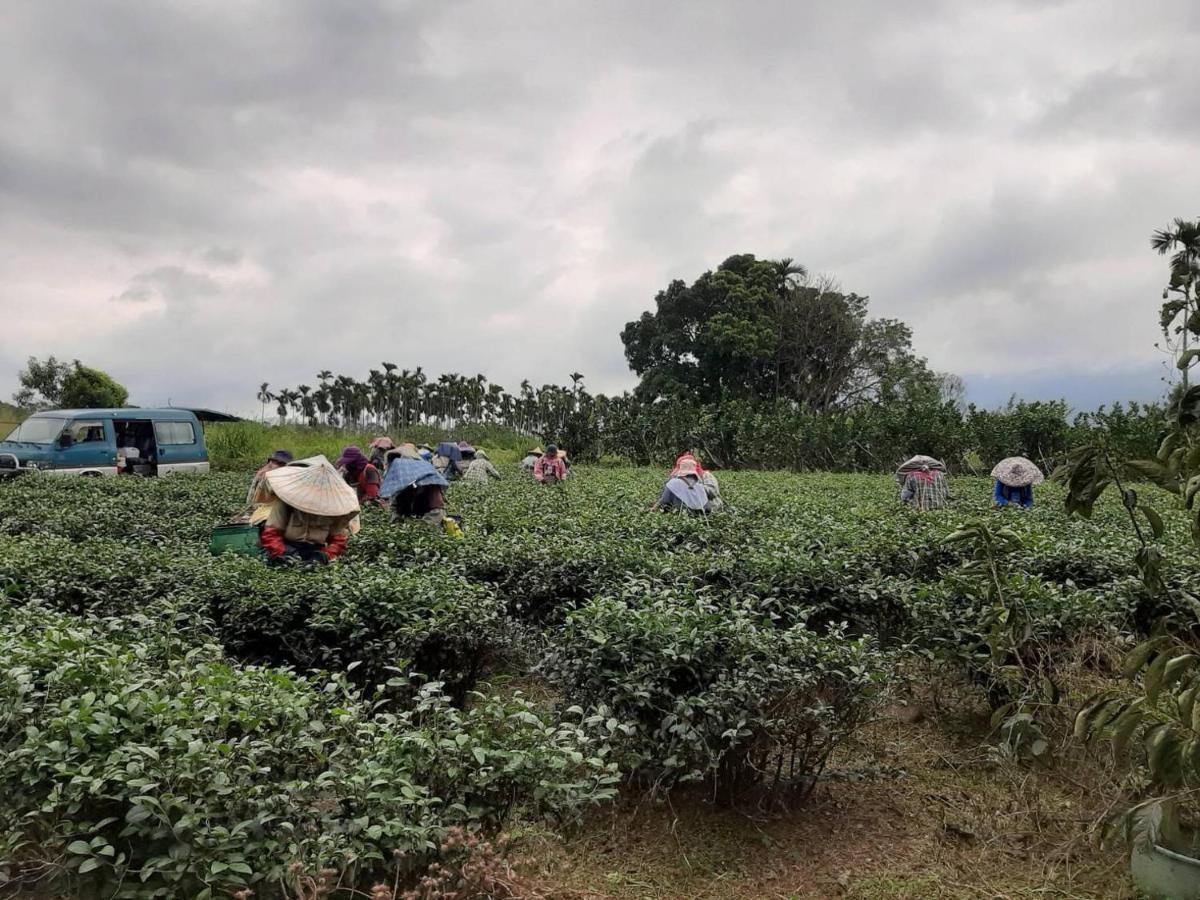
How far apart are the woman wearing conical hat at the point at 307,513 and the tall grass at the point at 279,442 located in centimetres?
1157

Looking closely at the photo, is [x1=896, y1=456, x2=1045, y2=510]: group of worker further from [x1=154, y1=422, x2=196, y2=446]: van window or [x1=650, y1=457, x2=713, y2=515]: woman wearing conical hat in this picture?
[x1=154, y1=422, x2=196, y2=446]: van window

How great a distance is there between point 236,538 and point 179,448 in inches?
551

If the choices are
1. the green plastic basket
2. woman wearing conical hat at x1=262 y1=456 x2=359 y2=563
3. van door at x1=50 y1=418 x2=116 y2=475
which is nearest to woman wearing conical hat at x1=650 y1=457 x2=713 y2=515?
woman wearing conical hat at x1=262 y1=456 x2=359 y2=563

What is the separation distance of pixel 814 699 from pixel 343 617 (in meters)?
2.32

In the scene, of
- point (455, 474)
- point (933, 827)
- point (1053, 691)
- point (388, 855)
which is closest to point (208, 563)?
point (388, 855)

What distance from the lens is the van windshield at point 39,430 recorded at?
16328mm

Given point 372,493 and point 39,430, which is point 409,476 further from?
point 39,430

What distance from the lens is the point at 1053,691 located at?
3100mm

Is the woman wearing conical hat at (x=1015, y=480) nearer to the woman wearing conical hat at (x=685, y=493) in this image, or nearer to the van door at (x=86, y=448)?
the woman wearing conical hat at (x=685, y=493)

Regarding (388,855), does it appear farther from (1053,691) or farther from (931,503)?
(931,503)

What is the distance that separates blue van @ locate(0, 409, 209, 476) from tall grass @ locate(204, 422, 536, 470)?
2304 millimetres

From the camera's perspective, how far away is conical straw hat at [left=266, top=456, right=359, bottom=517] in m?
5.82

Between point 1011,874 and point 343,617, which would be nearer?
point 1011,874

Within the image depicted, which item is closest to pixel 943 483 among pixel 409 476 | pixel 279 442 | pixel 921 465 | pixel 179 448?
pixel 921 465
